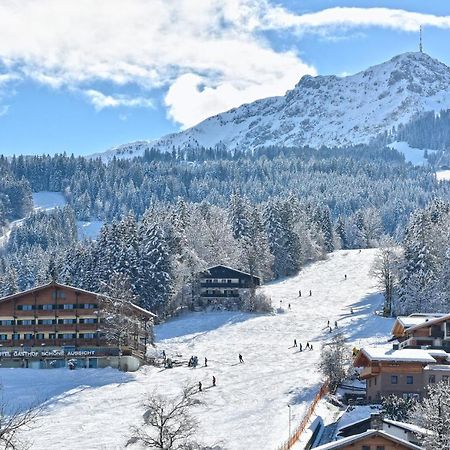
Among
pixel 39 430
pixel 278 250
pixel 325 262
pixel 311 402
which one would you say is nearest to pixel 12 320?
pixel 39 430

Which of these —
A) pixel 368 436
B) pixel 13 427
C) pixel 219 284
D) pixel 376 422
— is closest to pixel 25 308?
pixel 219 284

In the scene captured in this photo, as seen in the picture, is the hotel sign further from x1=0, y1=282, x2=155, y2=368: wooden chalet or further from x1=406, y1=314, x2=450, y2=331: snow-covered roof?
x1=406, y1=314, x2=450, y2=331: snow-covered roof

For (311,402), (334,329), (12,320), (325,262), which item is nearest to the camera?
(311,402)

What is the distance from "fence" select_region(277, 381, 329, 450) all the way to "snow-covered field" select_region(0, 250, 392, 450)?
89 centimetres

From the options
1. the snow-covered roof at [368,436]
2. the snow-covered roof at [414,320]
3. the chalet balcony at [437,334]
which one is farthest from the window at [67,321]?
the snow-covered roof at [368,436]

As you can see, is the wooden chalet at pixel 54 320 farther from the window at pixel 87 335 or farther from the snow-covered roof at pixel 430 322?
the snow-covered roof at pixel 430 322

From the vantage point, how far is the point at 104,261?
10744 centimetres

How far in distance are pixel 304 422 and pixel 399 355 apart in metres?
13.4

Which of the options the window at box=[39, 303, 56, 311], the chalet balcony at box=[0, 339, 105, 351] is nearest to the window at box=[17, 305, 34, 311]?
the window at box=[39, 303, 56, 311]

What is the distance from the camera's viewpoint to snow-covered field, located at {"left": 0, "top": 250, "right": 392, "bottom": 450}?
57.8m

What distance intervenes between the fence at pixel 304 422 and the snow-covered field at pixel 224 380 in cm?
89

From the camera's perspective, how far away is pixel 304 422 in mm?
57812

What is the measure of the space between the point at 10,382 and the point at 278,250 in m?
68.7

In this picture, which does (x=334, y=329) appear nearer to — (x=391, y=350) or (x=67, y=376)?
Result: (x=391, y=350)
